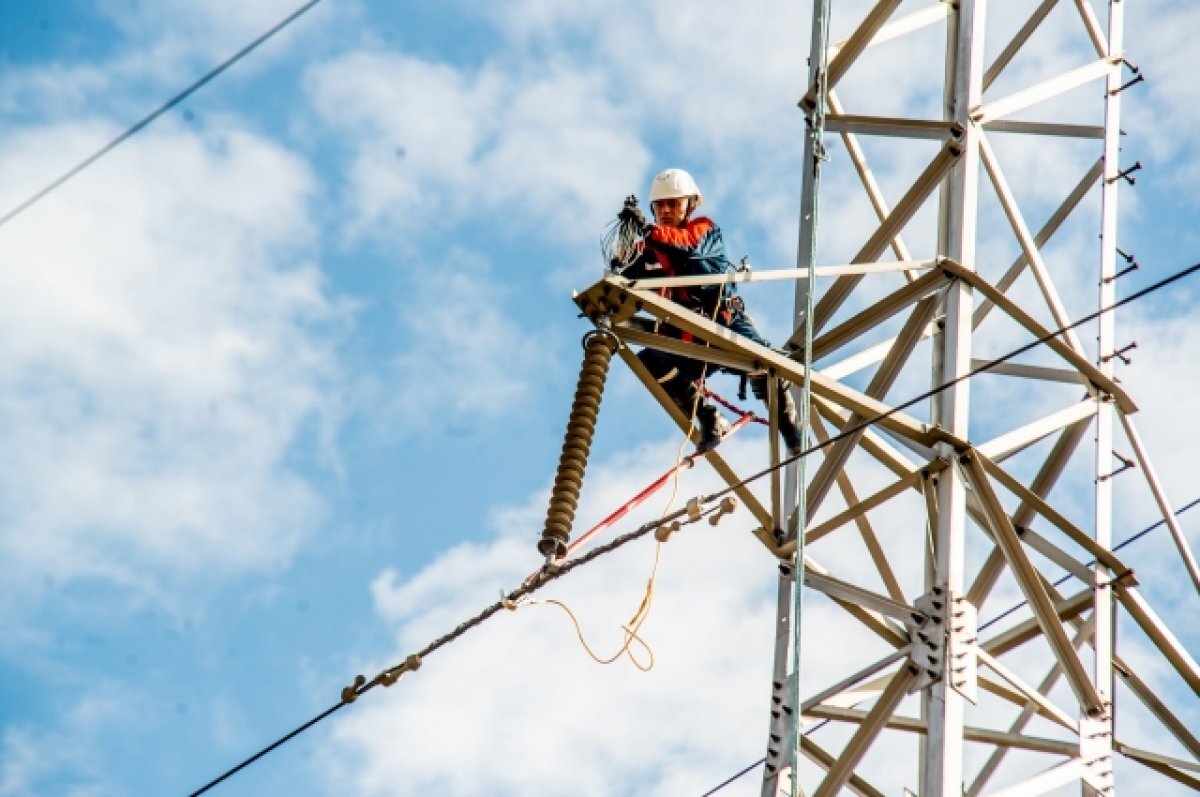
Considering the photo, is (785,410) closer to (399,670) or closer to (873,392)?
(873,392)

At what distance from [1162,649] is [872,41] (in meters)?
3.80

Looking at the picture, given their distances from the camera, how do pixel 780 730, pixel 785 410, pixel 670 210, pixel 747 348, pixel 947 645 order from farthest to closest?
pixel 670 210
pixel 785 410
pixel 780 730
pixel 747 348
pixel 947 645

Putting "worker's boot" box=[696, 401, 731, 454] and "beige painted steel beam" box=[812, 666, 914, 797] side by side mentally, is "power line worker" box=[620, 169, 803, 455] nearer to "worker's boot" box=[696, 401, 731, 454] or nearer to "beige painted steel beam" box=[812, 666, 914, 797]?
"worker's boot" box=[696, 401, 731, 454]

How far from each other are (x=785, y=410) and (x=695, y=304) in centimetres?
78

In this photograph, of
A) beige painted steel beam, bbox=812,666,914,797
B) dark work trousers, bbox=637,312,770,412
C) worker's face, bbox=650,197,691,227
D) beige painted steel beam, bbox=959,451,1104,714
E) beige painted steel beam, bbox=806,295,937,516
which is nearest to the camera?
beige painted steel beam, bbox=812,666,914,797

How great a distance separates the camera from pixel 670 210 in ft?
40.8

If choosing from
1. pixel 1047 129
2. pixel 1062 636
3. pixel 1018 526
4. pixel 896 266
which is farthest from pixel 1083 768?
pixel 1047 129

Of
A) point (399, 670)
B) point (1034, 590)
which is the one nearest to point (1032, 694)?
point (1034, 590)

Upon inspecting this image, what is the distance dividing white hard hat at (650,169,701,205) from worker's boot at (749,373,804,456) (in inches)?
57.1

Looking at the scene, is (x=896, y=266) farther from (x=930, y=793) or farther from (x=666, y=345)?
(x=930, y=793)

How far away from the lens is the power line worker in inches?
444

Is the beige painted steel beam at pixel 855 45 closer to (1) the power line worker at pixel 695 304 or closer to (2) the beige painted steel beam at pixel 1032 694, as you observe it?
(1) the power line worker at pixel 695 304

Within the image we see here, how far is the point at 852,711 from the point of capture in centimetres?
1112

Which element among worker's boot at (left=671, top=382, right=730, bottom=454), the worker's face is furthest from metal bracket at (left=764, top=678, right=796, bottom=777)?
the worker's face
